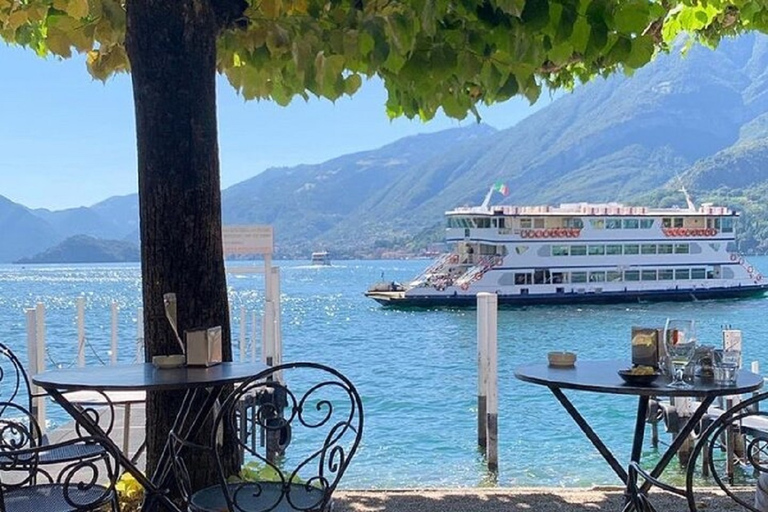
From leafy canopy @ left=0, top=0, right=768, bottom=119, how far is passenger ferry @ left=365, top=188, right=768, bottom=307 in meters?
24.9

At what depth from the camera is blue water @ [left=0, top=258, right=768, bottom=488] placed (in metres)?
7.41

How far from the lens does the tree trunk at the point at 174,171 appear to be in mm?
2426

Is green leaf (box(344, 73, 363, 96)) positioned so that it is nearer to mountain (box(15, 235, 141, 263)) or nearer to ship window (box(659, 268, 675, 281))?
ship window (box(659, 268, 675, 281))

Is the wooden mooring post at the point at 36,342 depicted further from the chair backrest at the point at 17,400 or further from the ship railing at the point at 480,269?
the ship railing at the point at 480,269

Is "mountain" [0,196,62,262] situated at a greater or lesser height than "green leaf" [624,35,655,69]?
greater

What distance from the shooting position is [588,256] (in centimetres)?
2797

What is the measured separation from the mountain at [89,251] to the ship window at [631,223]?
51304 mm

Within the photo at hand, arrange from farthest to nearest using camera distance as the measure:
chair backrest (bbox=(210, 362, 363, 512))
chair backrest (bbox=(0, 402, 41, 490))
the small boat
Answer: the small boat, chair backrest (bbox=(210, 362, 363, 512)), chair backrest (bbox=(0, 402, 41, 490))

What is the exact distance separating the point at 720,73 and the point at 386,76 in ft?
A: 368

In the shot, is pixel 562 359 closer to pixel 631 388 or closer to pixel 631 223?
pixel 631 388

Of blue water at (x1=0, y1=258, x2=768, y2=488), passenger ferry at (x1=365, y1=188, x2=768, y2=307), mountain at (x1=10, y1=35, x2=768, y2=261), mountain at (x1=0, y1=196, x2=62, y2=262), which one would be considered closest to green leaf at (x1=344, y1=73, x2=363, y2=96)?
blue water at (x1=0, y1=258, x2=768, y2=488)

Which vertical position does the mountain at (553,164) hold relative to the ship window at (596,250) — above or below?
above

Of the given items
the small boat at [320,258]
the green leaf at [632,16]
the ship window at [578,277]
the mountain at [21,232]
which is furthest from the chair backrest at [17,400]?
the mountain at [21,232]

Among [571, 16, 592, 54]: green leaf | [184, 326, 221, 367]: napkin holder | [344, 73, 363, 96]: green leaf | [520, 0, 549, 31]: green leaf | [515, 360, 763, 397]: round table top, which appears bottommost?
[515, 360, 763, 397]: round table top
